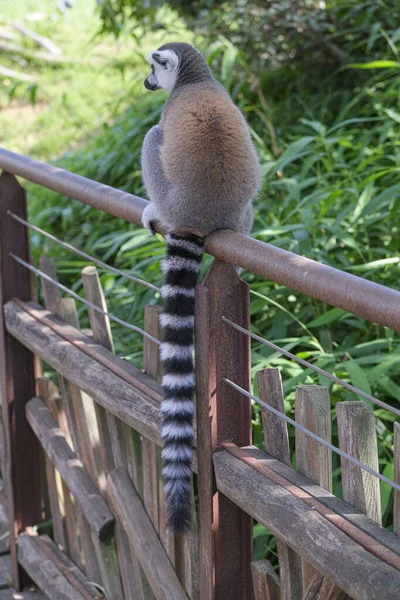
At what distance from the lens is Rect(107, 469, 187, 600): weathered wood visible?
6.81ft

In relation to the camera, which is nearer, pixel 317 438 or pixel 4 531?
pixel 317 438

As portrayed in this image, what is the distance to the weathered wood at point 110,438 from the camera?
2.34m

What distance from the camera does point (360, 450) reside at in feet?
4.81

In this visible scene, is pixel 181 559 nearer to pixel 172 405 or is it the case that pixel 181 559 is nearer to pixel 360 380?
pixel 172 405

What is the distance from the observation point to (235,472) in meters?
1.69

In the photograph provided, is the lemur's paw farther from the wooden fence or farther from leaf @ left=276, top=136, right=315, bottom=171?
leaf @ left=276, top=136, right=315, bottom=171

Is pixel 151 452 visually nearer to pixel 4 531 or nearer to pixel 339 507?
pixel 339 507

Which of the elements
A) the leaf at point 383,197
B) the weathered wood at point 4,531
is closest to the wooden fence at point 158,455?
the weathered wood at point 4,531

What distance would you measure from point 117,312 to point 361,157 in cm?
147

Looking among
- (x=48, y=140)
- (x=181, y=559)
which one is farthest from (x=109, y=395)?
(x=48, y=140)

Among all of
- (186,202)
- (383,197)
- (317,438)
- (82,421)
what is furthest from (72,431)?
(383,197)

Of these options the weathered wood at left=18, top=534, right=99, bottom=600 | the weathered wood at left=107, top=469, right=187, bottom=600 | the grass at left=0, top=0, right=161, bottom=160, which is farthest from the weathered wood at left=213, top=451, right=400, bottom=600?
the grass at left=0, top=0, right=161, bottom=160

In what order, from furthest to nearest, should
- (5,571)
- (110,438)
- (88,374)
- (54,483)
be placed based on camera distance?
(5,571)
(54,483)
(110,438)
(88,374)

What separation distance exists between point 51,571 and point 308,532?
4.64ft
